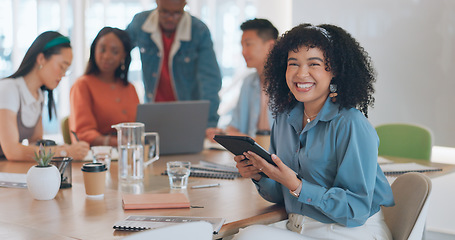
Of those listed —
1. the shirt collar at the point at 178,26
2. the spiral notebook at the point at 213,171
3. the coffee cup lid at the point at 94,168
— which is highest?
the shirt collar at the point at 178,26

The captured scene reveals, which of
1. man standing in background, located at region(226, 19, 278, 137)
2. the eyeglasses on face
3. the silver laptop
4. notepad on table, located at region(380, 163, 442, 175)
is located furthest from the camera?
the eyeglasses on face

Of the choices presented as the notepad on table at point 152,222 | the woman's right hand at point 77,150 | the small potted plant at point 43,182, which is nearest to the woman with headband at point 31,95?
the woman's right hand at point 77,150

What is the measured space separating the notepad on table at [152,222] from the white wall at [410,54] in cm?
276

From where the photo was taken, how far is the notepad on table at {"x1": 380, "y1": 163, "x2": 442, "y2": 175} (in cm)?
229

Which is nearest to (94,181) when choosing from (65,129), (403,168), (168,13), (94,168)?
(94,168)

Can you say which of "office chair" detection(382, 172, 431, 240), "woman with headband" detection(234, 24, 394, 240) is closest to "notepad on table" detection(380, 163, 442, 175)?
"office chair" detection(382, 172, 431, 240)

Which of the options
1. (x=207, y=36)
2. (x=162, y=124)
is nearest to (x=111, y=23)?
(x=207, y=36)

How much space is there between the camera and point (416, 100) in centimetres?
393

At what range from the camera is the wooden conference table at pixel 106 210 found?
4.61ft

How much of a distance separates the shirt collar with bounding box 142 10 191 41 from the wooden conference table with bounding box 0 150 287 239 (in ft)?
5.42

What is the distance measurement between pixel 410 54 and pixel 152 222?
2979 millimetres

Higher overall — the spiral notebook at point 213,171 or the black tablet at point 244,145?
the black tablet at point 244,145

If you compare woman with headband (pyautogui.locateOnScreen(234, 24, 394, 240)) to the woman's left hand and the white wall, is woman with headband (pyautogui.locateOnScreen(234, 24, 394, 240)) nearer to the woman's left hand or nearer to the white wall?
the woman's left hand

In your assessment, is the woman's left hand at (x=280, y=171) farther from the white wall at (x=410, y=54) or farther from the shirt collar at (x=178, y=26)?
the white wall at (x=410, y=54)
